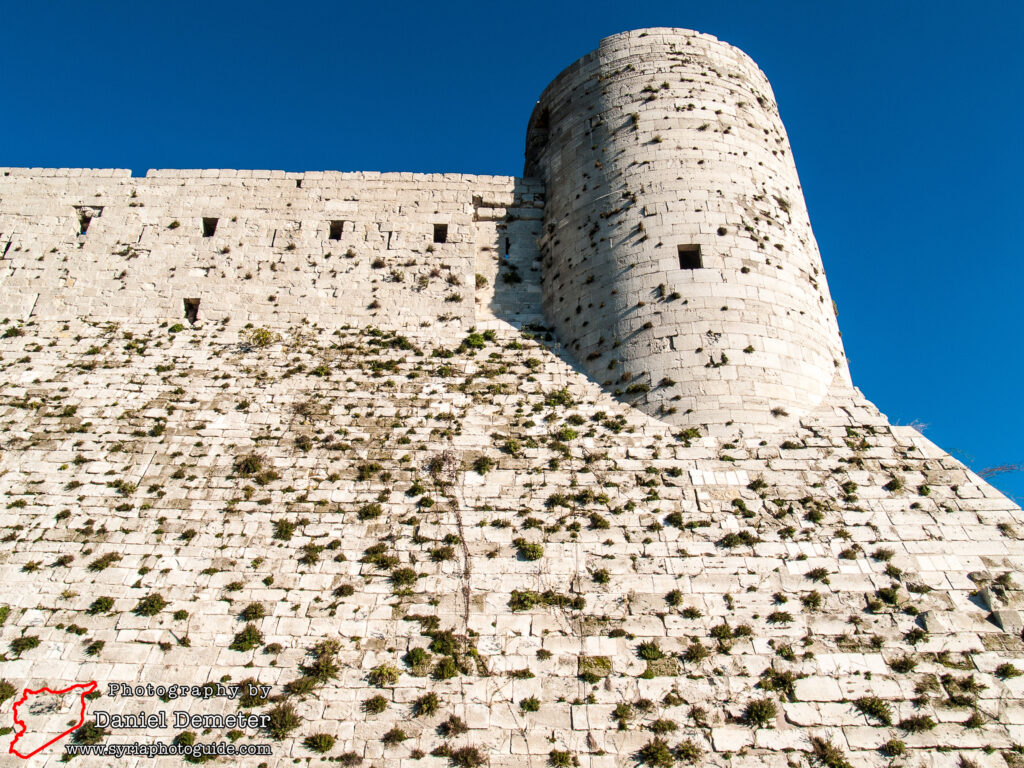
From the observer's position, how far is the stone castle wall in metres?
12.1

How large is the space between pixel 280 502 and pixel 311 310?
14.2 ft

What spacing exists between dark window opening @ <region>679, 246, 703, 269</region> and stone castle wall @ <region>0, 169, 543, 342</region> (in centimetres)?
292

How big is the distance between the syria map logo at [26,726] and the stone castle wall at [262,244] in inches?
259

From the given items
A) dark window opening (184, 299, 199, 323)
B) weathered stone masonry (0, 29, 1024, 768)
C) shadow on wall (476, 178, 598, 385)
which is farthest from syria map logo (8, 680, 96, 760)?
shadow on wall (476, 178, 598, 385)

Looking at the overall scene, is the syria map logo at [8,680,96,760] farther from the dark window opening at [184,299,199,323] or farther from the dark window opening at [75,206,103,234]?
the dark window opening at [75,206,103,234]

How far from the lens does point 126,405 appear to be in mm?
10547

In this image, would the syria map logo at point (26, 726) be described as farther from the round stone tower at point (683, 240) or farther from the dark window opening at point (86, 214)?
the dark window opening at point (86, 214)

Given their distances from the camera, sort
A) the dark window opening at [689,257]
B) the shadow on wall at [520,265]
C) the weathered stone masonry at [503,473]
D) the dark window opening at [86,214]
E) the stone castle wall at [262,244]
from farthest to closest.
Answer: the dark window opening at [86,214] < the stone castle wall at [262,244] < the shadow on wall at [520,265] < the dark window opening at [689,257] < the weathered stone masonry at [503,473]

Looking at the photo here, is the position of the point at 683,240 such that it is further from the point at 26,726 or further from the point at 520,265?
the point at 26,726

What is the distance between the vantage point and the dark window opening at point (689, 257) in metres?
10.9

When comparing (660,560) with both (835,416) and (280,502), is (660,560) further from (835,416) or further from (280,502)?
(280,502)

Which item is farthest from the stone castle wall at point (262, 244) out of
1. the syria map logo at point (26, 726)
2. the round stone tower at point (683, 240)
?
the syria map logo at point (26, 726)

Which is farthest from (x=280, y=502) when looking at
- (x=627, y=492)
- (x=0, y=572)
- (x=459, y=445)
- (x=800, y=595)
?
(x=800, y=595)

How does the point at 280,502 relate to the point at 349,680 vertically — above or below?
above
